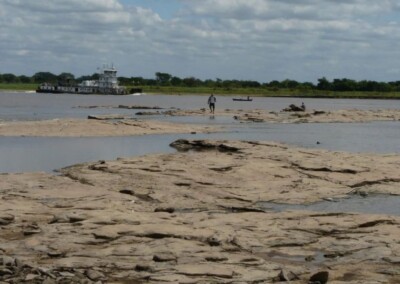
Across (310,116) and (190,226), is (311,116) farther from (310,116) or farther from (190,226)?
(190,226)

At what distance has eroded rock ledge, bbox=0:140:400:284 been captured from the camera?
39.4 feet

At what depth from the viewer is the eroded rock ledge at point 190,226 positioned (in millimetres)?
12016

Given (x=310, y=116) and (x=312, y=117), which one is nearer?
(x=312, y=117)

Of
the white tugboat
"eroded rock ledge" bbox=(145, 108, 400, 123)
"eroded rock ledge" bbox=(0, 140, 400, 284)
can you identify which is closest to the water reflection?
"eroded rock ledge" bbox=(0, 140, 400, 284)

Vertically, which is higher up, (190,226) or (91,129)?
(190,226)

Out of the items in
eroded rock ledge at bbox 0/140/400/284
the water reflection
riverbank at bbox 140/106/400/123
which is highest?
eroded rock ledge at bbox 0/140/400/284

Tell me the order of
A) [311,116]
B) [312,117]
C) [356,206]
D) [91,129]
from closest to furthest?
1. [356,206]
2. [91,129]
3. [312,117]
4. [311,116]

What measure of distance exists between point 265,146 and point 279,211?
14.1 metres

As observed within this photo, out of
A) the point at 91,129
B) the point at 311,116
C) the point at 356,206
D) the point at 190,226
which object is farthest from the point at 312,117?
the point at 190,226

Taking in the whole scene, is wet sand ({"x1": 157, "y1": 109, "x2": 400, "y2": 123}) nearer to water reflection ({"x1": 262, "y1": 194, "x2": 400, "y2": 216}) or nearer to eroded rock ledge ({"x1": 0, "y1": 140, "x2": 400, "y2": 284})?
eroded rock ledge ({"x1": 0, "y1": 140, "x2": 400, "y2": 284})

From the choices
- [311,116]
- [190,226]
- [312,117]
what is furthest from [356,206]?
[311,116]

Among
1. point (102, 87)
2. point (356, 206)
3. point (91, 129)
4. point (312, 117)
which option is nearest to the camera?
point (356, 206)

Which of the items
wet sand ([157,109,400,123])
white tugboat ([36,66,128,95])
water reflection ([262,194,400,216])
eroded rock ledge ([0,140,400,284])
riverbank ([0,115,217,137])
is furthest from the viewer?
white tugboat ([36,66,128,95])

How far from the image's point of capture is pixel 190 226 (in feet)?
50.5
